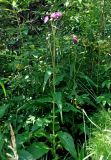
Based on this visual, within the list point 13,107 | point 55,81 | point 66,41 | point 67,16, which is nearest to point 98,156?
point 55,81

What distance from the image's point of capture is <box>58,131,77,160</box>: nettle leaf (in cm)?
245

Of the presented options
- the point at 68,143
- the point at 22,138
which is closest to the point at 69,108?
the point at 68,143

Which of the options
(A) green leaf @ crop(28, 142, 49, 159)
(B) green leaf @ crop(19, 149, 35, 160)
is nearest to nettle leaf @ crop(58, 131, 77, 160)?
(A) green leaf @ crop(28, 142, 49, 159)

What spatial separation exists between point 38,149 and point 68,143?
0.19 meters

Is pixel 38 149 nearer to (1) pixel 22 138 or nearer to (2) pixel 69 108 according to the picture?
(1) pixel 22 138

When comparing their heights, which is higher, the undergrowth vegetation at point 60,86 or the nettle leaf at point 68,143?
the undergrowth vegetation at point 60,86

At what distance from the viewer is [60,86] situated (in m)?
2.95

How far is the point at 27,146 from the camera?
99.9 inches

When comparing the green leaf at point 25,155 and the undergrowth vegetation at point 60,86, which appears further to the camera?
the undergrowth vegetation at point 60,86

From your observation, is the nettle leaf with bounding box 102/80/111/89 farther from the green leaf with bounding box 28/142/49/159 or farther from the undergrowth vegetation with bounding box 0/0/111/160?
the green leaf with bounding box 28/142/49/159

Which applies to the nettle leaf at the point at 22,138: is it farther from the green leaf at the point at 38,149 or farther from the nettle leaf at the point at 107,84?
the nettle leaf at the point at 107,84

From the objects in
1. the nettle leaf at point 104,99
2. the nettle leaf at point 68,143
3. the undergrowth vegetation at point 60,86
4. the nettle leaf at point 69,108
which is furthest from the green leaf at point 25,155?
the nettle leaf at point 104,99

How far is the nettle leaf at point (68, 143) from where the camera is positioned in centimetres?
245

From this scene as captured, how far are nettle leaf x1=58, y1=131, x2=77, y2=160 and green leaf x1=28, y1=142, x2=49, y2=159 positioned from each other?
108 millimetres
